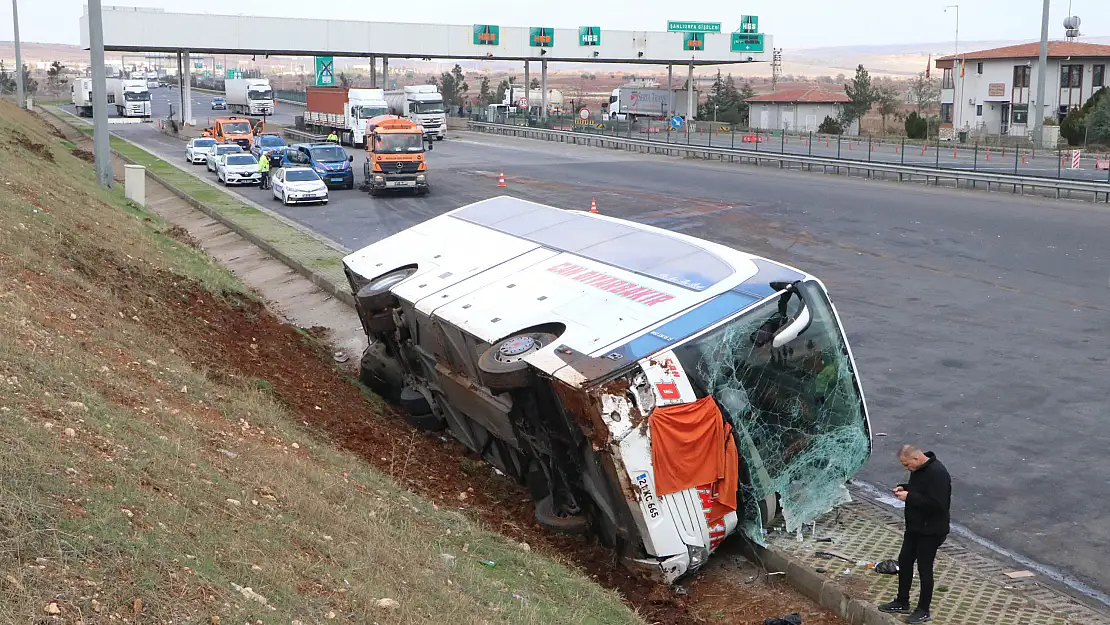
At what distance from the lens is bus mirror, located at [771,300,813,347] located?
8555mm

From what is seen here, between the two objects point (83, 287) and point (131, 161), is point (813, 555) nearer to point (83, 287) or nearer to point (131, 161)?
point (83, 287)

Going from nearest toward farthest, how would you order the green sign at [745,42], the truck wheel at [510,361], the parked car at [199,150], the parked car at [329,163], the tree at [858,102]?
the truck wheel at [510,361]
the parked car at [329,163]
the parked car at [199,150]
the tree at [858,102]
the green sign at [745,42]

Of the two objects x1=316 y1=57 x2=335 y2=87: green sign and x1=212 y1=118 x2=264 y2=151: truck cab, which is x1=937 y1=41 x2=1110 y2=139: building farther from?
x1=316 y1=57 x2=335 y2=87: green sign

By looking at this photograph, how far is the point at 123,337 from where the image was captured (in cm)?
1067

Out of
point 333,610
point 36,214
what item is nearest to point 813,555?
point 333,610

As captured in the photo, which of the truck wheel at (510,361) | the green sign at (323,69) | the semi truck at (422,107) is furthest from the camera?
the green sign at (323,69)

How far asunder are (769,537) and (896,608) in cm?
149

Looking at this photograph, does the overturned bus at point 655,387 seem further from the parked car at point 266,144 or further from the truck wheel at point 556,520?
the parked car at point 266,144

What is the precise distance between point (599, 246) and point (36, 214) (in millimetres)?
10289

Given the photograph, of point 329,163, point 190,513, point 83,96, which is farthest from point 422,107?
point 190,513

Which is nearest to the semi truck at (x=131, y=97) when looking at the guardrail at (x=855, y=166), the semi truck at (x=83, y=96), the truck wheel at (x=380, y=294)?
the semi truck at (x=83, y=96)

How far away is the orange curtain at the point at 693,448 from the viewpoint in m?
8.03

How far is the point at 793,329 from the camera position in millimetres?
8609

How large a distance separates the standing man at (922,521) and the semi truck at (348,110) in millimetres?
55457
